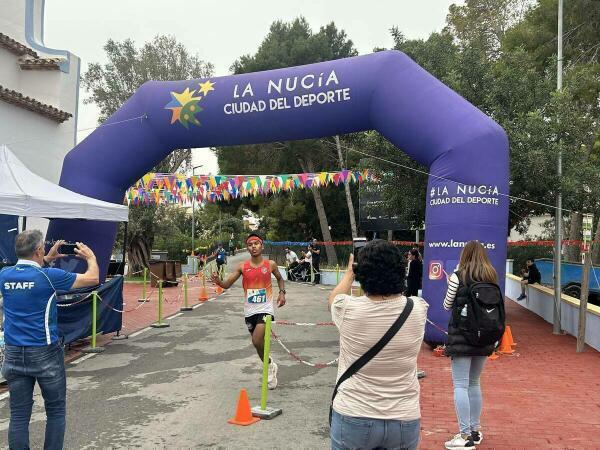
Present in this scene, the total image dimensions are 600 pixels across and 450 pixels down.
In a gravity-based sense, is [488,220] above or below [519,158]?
below

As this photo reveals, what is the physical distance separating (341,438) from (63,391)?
94.3 inches

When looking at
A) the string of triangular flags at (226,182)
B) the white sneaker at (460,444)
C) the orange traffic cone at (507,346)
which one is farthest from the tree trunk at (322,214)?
the white sneaker at (460,444)

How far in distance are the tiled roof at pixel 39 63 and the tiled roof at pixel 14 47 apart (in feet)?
0.55

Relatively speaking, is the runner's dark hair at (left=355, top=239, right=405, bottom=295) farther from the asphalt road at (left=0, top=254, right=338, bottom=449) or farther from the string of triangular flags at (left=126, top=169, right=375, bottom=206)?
the string of triangular flags at (left=126, top=169, right=375, bottom=206)

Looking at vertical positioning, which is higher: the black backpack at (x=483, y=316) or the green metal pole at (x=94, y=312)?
the black backpack at (x=483, y=316)

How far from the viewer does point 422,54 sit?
1288 cm

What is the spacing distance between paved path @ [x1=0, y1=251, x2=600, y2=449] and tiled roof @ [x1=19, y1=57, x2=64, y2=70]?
7300mm

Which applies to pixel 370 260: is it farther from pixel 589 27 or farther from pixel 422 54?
pixel 589 27

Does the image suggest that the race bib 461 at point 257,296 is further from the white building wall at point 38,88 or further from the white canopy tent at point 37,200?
the white building wall at point 38,88

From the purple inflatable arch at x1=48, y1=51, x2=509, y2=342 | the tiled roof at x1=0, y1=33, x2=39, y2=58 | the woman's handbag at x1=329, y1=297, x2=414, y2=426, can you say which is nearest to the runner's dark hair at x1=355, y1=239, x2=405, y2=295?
the woman's handbag at x1=329, y1=297, x2=414, y2=426

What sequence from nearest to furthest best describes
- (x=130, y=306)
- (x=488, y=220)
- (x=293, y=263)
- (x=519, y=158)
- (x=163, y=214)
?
(x=488, y=220) → (x=519, y=158) → (x=130, y=306) → (x=293, y=263) → (x=163, y=214)

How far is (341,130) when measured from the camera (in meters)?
9.50

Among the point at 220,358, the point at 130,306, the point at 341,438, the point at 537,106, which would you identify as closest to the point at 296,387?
the point at 220,358

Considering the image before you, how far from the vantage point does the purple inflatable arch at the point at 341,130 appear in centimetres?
779
